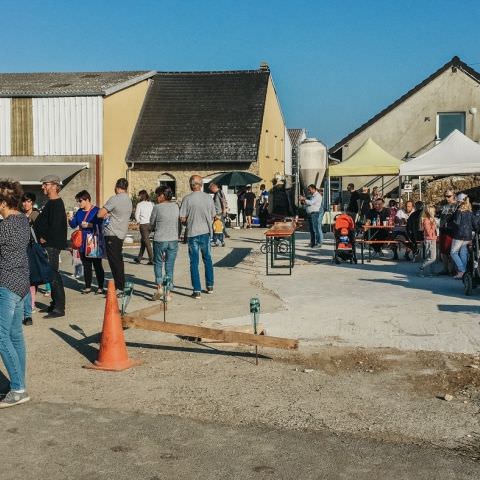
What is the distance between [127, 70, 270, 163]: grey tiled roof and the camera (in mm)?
35312

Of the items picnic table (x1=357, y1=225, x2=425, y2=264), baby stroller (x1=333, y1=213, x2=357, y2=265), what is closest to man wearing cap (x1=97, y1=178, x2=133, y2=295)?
baby stroller (x1=333, y1=213, x2=357, y2=265)

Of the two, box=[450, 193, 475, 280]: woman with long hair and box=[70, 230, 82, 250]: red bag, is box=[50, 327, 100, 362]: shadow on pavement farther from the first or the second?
box=[450, 193, 475, 280]: woman with long hair

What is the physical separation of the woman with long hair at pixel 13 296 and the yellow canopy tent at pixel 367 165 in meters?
16.7

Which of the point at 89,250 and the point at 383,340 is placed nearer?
the point at 383,340

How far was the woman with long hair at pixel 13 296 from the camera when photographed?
19.3 feet

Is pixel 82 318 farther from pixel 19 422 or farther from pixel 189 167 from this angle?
pixel 189 167

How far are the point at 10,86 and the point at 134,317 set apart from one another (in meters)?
31.5

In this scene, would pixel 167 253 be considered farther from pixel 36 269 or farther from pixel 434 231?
pixel 434 231

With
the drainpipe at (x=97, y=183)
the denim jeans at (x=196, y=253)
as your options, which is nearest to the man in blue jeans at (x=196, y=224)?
the denim jeans at (x=196, y=253)

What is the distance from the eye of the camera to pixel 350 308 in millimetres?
10227

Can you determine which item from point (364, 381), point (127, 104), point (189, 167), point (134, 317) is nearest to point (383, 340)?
point (364, 381)

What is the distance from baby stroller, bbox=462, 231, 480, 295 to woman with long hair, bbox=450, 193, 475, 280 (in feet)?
4.07

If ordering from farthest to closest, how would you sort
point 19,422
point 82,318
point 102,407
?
point 82,318 → point 102,407 → point 19,422

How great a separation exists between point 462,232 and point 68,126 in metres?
25.9
